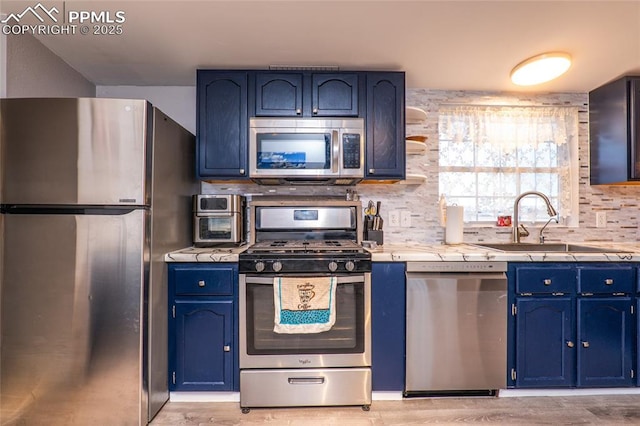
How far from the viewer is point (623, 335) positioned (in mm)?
1968

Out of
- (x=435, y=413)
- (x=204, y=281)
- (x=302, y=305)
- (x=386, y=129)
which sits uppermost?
(x=386, y=129)

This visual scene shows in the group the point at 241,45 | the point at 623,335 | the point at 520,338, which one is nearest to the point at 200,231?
the point at 241,45

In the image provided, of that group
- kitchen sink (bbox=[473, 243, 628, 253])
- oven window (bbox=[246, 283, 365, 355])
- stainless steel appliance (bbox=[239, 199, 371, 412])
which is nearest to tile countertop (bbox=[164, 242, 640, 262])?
stainless steel appliance (bbox=[239, 199, 371, 412])

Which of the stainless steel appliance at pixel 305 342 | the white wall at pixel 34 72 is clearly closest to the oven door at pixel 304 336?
the stainless steel appliance at pixel 305 342

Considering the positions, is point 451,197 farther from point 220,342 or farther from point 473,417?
point 220,342

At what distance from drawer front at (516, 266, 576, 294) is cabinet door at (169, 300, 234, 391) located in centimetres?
181

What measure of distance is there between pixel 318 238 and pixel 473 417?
56.6 inches

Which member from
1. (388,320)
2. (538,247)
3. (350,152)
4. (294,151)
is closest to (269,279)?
(388,320)

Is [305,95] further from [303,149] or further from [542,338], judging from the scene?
[542,338]

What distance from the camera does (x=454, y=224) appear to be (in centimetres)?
249

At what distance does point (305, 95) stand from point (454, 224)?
4.98 ft

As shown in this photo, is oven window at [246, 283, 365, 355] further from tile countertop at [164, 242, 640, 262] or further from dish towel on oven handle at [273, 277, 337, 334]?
tile countertop at [164, 242, 640, 262]

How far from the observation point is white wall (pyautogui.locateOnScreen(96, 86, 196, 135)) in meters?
2.60

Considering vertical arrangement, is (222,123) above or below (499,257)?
above
